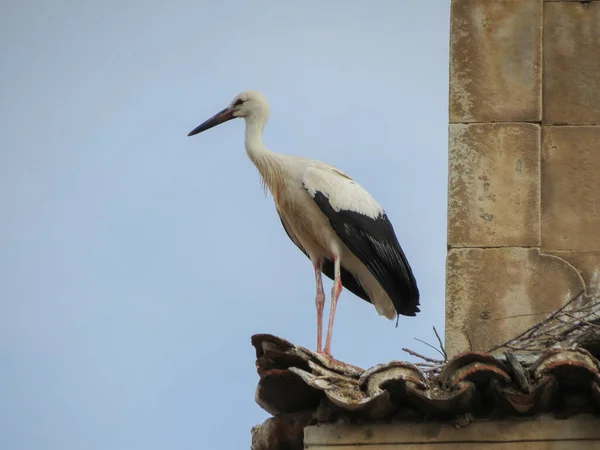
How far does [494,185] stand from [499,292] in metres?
0.62

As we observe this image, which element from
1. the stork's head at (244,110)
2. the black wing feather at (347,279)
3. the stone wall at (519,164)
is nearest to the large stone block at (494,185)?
the stone wall at (519,164)

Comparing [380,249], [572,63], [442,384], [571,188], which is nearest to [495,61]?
[572,63]

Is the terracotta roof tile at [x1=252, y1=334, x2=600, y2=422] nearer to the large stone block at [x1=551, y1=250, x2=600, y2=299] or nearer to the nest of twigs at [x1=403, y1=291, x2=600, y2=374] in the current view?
the nest of twigs at [x1=403, y1=291, x2=600, y2=374]

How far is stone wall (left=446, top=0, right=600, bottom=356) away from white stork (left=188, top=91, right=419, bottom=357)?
155 centimetres

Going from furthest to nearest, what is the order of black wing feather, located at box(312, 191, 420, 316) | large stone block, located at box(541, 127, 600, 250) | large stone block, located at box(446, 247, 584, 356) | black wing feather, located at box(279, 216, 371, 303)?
black wing feather, located at box(279, 216, 371, 303) < black wing feather, located at box(312, 191, 420, 316) < large stone block, located at box(541, 127, 600, 250) < large stone block, located at box(446, 247, 584, 356)

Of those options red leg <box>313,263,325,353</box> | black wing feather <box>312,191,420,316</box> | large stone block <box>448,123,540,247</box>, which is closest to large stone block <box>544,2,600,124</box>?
large stone block <box>448,123,540,247</box>

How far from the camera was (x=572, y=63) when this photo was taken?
36.1 ft

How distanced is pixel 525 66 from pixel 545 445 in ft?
9.77

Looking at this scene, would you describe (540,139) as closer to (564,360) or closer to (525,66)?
(525,66)

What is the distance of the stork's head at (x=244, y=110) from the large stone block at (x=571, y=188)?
3.09 metres

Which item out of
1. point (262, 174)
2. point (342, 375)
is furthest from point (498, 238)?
point (262, 174)

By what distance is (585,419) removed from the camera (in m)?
8.59

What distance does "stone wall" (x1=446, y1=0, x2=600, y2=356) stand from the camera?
10.4m

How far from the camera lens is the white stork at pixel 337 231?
40.1 feet
